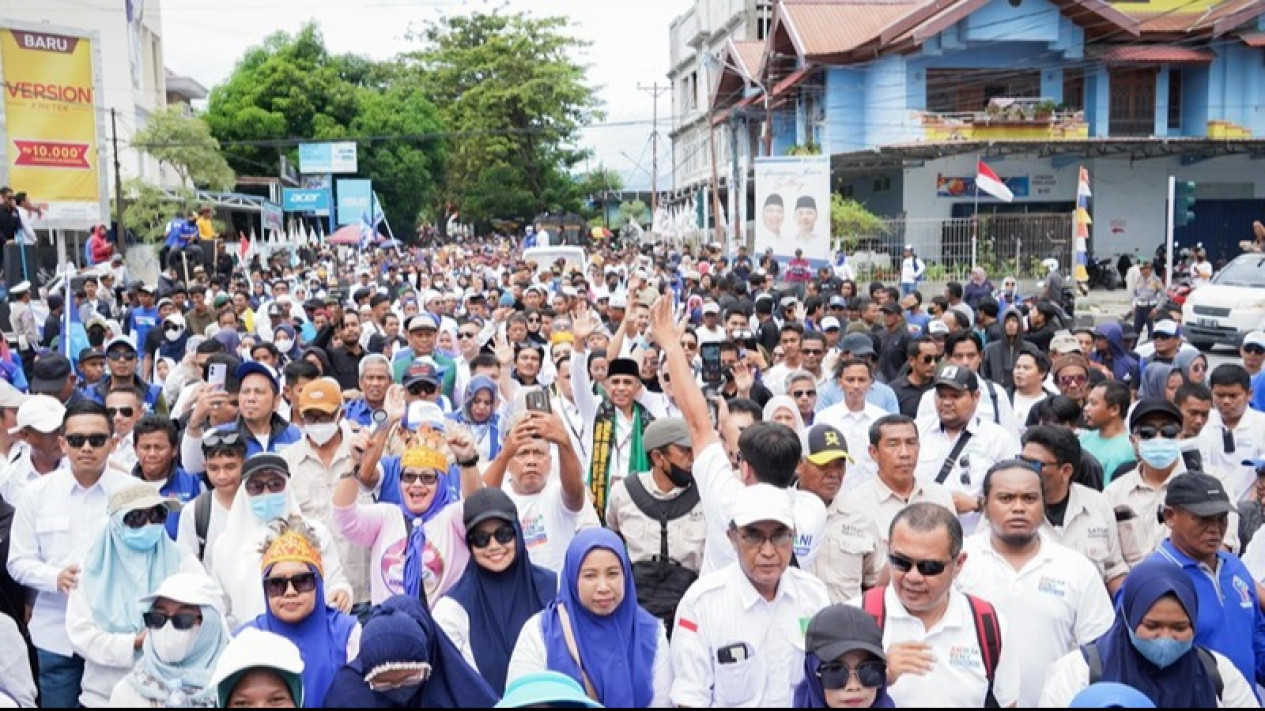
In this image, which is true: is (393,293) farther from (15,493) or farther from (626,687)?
(626,687)

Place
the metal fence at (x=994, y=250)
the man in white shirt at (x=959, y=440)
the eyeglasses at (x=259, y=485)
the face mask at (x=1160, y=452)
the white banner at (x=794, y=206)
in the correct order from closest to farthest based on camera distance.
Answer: the eyeglasses at (x=259, y=485), the face mask at (x=1160, y=452), the man in white shirt at (x=959, y=440), the white banner at (x=794, y=206), the metal fence at (x=994, y=250)

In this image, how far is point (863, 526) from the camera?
509 cm

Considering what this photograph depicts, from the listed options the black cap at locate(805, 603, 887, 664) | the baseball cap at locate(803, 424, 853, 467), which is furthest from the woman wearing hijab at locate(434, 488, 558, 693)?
the baseball cap at locate(803, 424, 853, 467)

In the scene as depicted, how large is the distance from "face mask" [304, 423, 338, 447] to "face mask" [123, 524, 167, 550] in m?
1.38

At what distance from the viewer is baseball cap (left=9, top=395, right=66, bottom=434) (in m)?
5.88

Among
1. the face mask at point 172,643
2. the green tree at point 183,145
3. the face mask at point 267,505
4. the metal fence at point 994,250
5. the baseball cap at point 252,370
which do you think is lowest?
the face mask at point 172,643

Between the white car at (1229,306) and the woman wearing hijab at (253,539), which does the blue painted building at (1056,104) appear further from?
the woman wearing hijab at (253,539)

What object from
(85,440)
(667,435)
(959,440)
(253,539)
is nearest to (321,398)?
(85,440)

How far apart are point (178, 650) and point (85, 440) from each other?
1.79 meters

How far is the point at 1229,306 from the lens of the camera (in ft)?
62.0

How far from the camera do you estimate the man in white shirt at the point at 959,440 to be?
6.09 m

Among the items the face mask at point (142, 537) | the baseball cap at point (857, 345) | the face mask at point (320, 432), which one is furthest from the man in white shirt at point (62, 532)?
the baseball cap at point (857, 345)

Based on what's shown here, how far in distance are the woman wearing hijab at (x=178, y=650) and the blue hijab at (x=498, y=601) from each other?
2.71ft

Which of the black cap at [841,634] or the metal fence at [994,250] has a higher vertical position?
the metal fence at [994,250]
